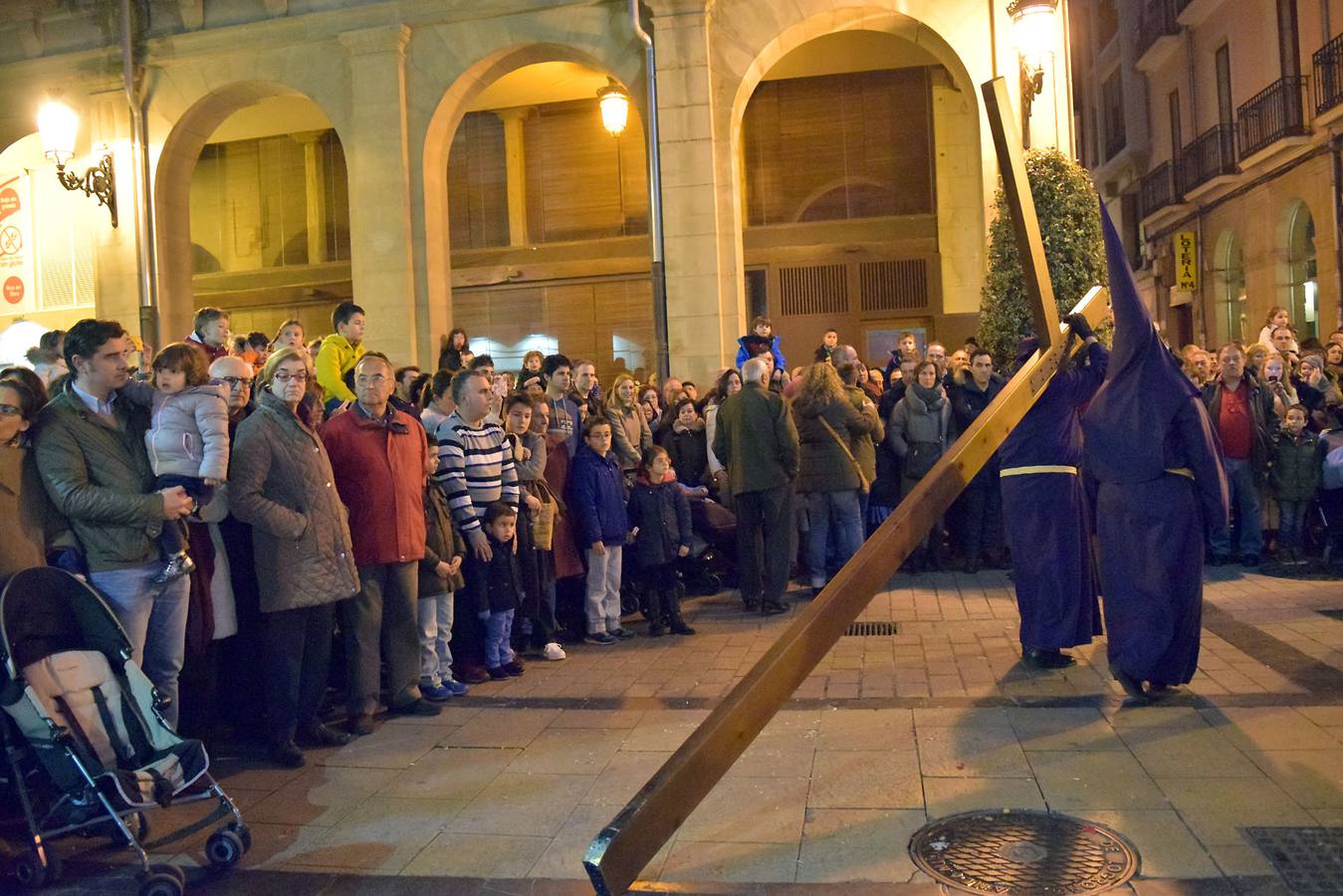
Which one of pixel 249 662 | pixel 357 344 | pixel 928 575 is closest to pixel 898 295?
pixel 928 575

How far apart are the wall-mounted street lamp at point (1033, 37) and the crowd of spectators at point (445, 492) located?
10.0 feet

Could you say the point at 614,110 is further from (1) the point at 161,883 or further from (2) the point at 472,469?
(1) the point at 161,883

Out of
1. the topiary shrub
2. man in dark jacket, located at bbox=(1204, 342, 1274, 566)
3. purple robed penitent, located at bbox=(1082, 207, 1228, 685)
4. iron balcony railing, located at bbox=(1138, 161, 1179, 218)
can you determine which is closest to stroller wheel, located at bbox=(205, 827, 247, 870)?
purple robed penitent, located at bbox=(1082, 207, 1228, 685)

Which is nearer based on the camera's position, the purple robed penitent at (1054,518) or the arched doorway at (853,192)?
the purple robed penitent at (1054,518)

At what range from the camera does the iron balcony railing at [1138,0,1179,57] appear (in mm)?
26172

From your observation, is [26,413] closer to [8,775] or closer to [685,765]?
[8,775]

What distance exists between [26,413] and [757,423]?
5.64m

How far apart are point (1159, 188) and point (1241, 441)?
1995cm

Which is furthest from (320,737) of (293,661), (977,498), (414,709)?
(977,498)

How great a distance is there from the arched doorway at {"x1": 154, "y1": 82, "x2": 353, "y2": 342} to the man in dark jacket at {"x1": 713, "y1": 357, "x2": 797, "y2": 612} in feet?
41.7

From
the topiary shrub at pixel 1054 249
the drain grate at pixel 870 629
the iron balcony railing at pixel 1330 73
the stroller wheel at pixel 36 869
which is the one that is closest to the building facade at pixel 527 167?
the topiary shrub at pixel 1054 249

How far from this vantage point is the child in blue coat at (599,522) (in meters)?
8.24

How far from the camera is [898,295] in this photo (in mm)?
18156

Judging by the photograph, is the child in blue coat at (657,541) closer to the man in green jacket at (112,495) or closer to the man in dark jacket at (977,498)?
the man in dark jacket at (977,498)
